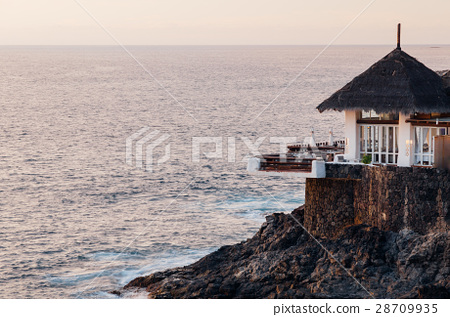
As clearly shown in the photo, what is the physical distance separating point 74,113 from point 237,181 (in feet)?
185

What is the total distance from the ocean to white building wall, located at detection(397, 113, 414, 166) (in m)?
13.8

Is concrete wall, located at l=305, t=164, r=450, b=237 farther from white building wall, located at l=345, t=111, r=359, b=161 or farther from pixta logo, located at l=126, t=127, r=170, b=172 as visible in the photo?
pixta logo, located at l=126, t=127, r=170, b=172

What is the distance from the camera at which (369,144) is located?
1641 inches

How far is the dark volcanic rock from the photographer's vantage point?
37.2 m

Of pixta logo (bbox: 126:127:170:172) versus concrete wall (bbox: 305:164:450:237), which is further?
pixta logo (bbox: 126:127:170:172)

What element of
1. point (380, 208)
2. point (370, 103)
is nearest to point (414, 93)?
point (370, 103)

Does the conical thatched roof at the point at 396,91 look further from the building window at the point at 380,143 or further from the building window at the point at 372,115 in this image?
the building window at the point at 380,143

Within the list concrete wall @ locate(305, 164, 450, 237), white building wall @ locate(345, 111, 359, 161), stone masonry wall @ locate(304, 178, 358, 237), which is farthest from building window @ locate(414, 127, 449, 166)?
stone masonry wall @ locate(304, 178, 358, 237)

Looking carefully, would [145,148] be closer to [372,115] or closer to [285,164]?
[285,164]

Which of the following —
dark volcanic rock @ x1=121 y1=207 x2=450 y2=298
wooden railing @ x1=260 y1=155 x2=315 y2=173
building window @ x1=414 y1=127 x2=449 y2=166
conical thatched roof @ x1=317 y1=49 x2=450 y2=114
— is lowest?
dark volcanic rock @ x1=121 y1=207 x2=450 y2=298

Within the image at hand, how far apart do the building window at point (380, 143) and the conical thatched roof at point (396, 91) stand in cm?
136

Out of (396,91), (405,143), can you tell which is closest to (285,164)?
(405,143)

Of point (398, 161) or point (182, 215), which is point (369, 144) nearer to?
point (398, 161)

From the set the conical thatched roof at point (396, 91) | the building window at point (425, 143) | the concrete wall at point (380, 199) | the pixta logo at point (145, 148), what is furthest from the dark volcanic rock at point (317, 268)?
the pixta logo at point (145, 148)
